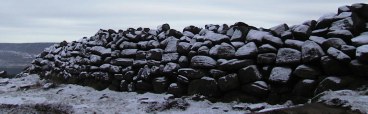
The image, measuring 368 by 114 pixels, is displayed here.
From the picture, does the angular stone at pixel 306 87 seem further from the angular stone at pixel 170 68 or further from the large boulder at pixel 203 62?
the angular stone at pixel 170 68

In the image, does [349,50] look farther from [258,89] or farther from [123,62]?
[123,62]

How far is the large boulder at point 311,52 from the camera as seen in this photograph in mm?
10883

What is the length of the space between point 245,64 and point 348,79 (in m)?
2.82

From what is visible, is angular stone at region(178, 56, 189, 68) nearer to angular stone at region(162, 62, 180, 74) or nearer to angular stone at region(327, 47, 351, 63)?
angular stone at region(162, 62, 180, 74)

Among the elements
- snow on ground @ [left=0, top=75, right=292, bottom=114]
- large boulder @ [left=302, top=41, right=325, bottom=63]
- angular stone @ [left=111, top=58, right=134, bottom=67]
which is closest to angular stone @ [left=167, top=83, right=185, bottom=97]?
snow on ground @ [left=0, top=75, right=292, bottom=114]

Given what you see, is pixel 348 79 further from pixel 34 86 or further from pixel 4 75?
pixel 4 75

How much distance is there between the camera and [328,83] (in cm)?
1023

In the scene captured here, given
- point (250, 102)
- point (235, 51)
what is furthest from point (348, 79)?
point (235, 51)

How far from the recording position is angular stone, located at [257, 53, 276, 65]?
1176 cm

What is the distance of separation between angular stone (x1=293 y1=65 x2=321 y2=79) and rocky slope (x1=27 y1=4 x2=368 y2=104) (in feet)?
0.08

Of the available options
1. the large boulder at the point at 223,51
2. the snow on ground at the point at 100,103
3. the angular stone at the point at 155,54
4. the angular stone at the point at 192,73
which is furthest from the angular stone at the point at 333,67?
the angular stone at the point at 155,54

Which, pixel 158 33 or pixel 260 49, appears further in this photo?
pixel 158 33

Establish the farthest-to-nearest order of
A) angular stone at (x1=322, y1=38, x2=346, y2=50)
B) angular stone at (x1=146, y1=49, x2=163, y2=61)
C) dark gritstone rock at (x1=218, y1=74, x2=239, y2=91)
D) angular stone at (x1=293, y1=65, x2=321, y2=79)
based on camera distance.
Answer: angular stone at (x1=146, y1=49, x2=163, y2=61) → dark gritstone rock at (x1=218, y1=74, x2=239, y2=91) → angular stone at (x1=322, y1=38, x2=346, y2=50) → angular stone at (x1=293, y1=65, x2=321, y2=79)

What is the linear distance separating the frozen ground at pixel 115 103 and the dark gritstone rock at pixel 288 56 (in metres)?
1.32
